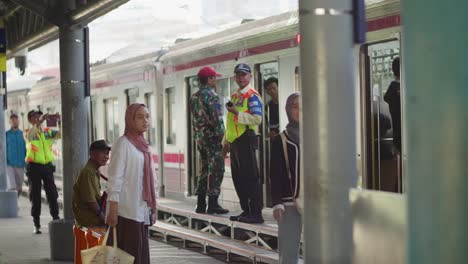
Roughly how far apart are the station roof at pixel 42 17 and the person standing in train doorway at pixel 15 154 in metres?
1.55

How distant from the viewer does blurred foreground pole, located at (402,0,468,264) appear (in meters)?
3.23

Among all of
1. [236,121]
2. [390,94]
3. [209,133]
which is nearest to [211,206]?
[209,133]

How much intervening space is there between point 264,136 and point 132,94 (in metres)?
6.45

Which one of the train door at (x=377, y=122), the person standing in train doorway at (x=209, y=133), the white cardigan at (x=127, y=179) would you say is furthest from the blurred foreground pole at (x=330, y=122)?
the person standing in train doorway at (x=209, y=133)

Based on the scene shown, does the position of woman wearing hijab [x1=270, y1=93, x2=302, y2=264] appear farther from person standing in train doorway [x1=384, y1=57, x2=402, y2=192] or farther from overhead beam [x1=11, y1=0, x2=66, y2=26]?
overhead beam [x1=11, y1=0, x2=66, y2=26]

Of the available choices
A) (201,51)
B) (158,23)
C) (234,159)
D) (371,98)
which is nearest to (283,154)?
(371,98)

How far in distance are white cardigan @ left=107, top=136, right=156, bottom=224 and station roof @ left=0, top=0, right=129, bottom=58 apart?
2.92 metres

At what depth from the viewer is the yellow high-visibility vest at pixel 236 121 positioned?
416 inches

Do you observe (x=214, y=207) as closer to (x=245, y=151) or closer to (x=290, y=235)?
(x=245, y=151)

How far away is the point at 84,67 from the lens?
11.2 metres

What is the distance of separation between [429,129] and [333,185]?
91 centimetres

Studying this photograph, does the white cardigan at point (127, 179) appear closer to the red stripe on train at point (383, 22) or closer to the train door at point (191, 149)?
the red stripe on train at point (383, 22)

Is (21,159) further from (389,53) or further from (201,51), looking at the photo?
(389,53)

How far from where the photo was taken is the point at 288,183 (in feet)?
25.3
